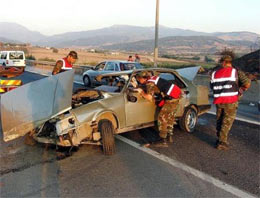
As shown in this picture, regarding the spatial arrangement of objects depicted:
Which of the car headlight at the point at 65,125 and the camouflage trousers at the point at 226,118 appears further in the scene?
the camouflage trousers at the point at 226,118

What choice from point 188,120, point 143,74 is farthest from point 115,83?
point 188,120

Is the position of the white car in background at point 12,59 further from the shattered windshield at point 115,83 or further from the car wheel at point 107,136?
the car wheel at point 107,136

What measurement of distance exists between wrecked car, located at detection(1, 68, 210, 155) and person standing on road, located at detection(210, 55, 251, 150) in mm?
1321

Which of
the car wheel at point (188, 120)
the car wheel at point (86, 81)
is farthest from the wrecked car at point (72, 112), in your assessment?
the car wheel at point (86, 81)

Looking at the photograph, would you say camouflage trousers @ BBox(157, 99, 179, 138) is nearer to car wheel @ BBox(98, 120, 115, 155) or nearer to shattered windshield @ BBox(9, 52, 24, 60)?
car wheel @ BBox(98, 120, 115, 155)

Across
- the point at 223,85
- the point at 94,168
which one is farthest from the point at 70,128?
the point at 223,85

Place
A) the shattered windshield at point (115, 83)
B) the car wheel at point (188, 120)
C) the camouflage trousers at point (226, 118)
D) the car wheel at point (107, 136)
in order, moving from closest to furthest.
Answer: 1. the car wheel at point (107, 136)
2. the camouflage trousers at point (226, 118)
3. the shattered windshield at point (115, 83)
4. the car wheel at point (188, 120)

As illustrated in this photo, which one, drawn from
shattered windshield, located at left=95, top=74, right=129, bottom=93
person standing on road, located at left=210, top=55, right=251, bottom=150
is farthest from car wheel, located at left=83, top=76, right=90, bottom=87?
person standing on road, located at left=210, top=55, right=251, bottom=150

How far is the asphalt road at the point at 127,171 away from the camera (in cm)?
392

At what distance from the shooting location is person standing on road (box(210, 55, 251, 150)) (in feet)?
18.4

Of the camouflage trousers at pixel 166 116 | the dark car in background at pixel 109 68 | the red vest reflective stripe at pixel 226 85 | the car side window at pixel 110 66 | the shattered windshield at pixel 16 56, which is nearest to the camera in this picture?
the red vest reflective stripe at pixel 226 85

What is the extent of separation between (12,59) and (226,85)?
22.1 metres

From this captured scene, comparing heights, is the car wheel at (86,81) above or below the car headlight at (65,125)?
below

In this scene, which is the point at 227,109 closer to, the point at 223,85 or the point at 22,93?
the point at 223,85
